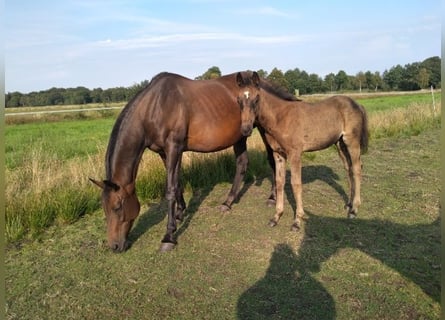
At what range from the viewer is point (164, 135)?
16.6ft

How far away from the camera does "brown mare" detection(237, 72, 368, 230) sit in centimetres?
509

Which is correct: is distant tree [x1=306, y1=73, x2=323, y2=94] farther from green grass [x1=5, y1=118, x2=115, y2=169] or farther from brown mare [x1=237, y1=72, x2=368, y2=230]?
brown mare [x1=237, y1=72, x2=368, y2=230]

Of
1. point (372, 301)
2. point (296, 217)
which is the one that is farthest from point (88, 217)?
point (372, 301)

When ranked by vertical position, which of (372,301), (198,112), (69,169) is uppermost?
(198,112)

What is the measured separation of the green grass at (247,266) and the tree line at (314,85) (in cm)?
1707

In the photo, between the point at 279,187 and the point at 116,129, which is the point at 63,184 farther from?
the point at 279,187

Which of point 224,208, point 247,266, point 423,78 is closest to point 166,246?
point 247,266

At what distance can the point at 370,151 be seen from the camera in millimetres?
10695

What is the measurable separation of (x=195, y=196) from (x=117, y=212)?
8.09 feet

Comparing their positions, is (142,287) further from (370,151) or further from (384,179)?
(370,151)

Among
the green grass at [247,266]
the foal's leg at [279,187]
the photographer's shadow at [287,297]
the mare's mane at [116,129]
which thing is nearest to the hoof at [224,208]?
the green grass at [247,266]

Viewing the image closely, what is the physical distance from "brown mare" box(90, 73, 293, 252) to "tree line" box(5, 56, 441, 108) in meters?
16.6

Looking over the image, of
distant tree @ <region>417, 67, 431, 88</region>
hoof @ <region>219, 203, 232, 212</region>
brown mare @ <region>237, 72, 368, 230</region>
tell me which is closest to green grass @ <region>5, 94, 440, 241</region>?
hoof @ <region>219, 203, 232, 212</region>

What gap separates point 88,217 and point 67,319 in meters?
2.79
